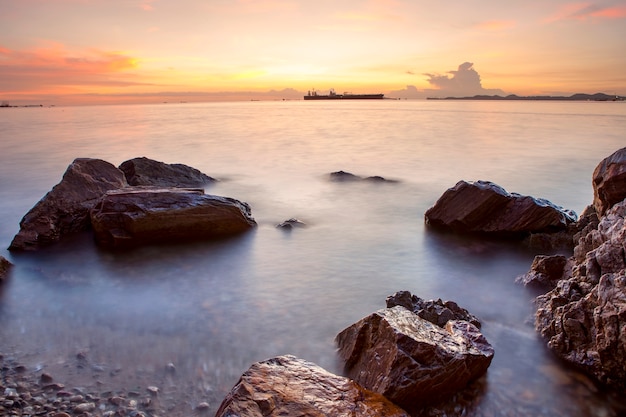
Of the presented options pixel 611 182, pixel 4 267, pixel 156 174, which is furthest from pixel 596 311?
pixel 156 174

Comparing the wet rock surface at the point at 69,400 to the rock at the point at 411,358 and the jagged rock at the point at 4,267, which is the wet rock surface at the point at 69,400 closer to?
the rock at the point at 411,358

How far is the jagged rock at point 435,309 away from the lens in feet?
14.7

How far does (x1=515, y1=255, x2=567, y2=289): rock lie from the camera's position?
18.1ft

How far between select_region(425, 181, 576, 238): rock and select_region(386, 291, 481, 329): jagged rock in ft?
10.7

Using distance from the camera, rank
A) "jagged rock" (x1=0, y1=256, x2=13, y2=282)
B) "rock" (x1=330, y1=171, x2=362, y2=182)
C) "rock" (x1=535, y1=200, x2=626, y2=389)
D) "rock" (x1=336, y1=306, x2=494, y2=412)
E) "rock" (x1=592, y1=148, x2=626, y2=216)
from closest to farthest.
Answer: "rock" (x1=336, y1=306, x2=494, y2=412), "rock" (x1=535, y1=200, x2=626, y2=389), "rock" (x1=592, y1=148, x2=626, y2=216), "jagged rock" (x1=0, y1=256, x2=13, y2=282), "rock" (x1=330, y1=171, x2=362, y2=182)

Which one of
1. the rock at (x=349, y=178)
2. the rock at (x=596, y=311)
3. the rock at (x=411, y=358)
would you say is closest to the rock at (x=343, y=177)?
the rock at (x=349, y=178)

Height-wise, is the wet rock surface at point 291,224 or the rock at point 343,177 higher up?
the rock at point 343,177

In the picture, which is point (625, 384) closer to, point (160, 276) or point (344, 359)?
point (344, 359)

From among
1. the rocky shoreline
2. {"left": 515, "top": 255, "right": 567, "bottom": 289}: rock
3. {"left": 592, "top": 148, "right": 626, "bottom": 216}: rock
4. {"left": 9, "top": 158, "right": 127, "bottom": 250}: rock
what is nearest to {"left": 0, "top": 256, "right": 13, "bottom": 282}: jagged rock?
the rocky shoreline

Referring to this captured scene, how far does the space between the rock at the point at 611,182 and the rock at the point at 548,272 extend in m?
0.94

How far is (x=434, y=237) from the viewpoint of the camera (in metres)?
7.95

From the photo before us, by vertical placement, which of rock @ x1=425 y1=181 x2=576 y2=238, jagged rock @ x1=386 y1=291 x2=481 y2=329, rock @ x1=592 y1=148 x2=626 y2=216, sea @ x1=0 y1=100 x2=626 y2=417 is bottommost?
sea @ x1=0 y1=100 x2=626 y2=417

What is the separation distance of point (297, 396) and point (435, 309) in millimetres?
2164

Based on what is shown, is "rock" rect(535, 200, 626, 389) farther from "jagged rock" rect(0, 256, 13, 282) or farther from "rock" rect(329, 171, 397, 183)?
"rock" rect(329, 171, 397, 183)
